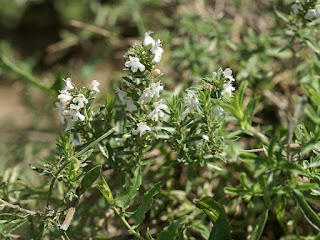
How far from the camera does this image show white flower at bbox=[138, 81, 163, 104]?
4.57ft

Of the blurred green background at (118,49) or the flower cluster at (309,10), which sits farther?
the blurred green background at (118,49)

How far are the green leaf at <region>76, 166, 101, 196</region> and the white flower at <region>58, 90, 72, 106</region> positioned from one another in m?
0.27

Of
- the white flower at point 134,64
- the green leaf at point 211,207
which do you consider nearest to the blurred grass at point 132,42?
the green leaf at point 211,207

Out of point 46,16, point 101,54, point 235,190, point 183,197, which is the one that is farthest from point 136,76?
point 46,16

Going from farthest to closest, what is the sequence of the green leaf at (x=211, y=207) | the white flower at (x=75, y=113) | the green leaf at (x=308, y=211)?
the green leaf at (x=211, y=207), the white flower at (x=75, y=113), the green leaf at (x=308, y=211)

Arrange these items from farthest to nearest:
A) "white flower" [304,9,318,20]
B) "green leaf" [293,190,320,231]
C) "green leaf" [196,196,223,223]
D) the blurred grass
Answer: the blurred grass < "white flower" [304,9,318,20] < "green leaf" [196,196,223,223] < "green leaf" [293,190,320,231]

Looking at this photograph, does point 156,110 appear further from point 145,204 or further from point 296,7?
point 296,7

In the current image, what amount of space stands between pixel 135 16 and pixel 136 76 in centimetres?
151

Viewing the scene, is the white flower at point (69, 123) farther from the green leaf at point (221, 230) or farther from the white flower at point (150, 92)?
the green leaf at point (221, 230)

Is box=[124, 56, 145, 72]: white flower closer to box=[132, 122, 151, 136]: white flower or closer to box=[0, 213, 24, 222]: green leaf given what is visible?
box=[132, 122, 151, 136]: white flower

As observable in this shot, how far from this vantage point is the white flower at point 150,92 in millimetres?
1392

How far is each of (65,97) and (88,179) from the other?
30 centimetres

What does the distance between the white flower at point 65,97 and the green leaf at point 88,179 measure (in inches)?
10.5

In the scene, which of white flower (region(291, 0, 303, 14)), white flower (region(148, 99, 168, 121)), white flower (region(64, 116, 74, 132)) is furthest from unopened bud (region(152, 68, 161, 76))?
white flower (region(291, 0, 303, 14))
